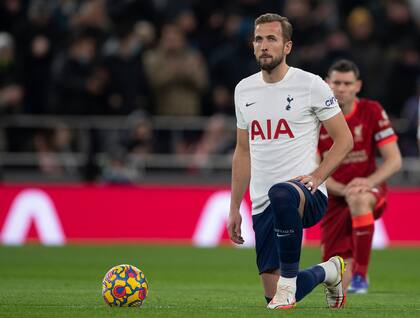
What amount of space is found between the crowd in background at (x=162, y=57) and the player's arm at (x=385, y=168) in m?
8.32

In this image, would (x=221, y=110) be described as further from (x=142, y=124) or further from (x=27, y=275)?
(x=27, y=275)

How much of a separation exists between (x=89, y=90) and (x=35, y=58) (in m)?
1.07

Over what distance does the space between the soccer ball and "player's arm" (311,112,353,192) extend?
5.16 ft

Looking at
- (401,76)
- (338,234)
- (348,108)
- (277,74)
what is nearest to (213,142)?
(401,76)

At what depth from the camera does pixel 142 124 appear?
19297 mm

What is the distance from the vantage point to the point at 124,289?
872 centimetres

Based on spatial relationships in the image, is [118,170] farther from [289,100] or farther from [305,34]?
[289,100]

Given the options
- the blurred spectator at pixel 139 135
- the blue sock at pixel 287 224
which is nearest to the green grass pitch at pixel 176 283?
the blue sock at pixel 287 224

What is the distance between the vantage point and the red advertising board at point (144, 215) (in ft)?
63.2

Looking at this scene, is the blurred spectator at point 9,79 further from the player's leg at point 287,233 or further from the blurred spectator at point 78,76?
the player's leg at point 287,233

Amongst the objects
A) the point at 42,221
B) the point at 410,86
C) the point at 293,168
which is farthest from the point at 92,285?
the point at 410,86

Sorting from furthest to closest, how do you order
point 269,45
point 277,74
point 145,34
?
point 145,34 → point 277,74 → point 269,45

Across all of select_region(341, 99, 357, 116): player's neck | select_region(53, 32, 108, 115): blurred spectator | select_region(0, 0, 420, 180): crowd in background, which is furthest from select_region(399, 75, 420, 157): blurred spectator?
select_region(341, 99, 357, 116): player's neck

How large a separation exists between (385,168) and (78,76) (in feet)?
30.0
